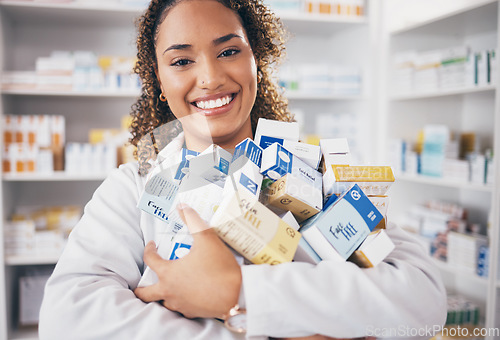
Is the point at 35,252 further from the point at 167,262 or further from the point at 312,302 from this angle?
the point at 312,302

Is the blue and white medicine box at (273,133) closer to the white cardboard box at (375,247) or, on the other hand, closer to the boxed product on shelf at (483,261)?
the white cardboard box at (375,247)

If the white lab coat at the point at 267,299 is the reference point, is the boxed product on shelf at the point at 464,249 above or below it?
below

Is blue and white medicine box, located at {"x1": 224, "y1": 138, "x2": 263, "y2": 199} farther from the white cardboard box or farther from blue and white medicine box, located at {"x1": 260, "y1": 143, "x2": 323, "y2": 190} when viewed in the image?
the white cardboard box

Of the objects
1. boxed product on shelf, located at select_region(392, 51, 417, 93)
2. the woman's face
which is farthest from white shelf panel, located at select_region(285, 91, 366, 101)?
the woman's face

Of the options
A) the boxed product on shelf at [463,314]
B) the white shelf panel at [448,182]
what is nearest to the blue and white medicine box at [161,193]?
the white shelf panel at [448,182]

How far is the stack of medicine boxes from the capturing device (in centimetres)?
68

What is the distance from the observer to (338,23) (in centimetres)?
281

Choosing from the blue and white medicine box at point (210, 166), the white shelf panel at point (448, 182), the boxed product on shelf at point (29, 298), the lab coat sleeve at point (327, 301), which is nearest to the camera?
the lab coat sleeve at point (327, 301)

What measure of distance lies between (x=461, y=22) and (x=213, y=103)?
7.61ft

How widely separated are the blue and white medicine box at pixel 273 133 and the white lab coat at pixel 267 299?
29 centimetres

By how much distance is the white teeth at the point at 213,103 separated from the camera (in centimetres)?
97

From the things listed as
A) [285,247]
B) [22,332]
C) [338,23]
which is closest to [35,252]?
[22,332]

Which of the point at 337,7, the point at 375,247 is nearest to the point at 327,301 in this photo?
the point at 375,247

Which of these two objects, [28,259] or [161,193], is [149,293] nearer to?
[161,193]
